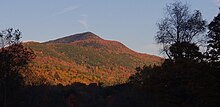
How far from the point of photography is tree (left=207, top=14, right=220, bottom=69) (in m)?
30.7

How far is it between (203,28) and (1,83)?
56.7 feet

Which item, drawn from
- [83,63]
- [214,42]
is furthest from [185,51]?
[83,63]

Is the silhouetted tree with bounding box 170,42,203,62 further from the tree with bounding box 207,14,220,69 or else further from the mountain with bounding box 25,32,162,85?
the mountain with bounding box 25,32,162,85

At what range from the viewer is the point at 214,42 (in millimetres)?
31484

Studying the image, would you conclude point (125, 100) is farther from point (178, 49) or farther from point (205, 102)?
point (205, 102)

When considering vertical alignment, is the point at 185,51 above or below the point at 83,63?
below

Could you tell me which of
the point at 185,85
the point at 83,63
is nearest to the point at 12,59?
the point at 185,85

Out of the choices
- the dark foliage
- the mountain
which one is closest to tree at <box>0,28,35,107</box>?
the dark foliage

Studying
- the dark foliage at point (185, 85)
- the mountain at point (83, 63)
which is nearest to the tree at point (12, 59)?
the dark foliage at point (185, 85)

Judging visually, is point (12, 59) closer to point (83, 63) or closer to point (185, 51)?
point (185, 51)

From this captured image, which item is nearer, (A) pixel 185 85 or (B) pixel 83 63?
(A) pixel 185 85

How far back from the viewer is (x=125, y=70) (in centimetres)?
14975

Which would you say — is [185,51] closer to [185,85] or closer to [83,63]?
[185,85]

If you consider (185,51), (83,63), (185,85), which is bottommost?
(185,85)
